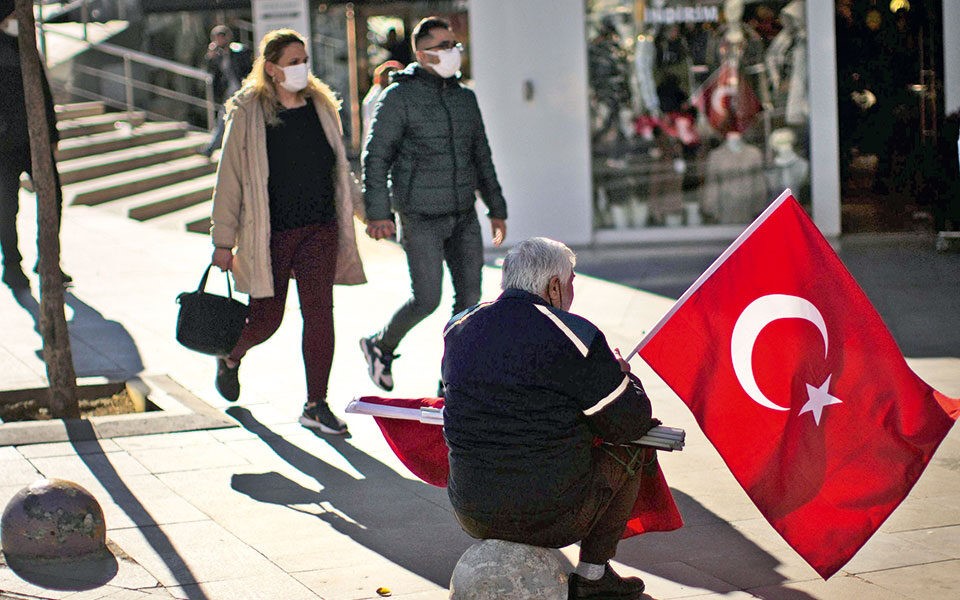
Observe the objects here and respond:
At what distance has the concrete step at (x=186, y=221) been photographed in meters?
14.2

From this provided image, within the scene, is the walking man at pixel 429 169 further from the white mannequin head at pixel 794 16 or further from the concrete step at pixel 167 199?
the concrete step at pixel 167 199

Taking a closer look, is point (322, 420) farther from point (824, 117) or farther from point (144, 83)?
point (144, 83)

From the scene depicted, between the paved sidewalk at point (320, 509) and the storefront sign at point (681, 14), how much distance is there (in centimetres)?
563

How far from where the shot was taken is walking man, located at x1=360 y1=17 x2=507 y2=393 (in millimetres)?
6871

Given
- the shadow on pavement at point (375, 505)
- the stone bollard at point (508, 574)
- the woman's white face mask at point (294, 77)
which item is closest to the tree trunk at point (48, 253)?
the shadow on pavement at point (375, 505)

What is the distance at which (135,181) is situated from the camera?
1545 centimetres

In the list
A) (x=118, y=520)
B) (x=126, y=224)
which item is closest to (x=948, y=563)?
(x=118, y=520)

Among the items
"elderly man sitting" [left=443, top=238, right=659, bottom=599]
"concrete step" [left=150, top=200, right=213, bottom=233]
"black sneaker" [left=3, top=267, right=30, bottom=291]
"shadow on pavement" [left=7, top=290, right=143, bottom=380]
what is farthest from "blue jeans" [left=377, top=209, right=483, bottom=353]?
"concrete step" [left=150, top=200, right=213, bottom=233]

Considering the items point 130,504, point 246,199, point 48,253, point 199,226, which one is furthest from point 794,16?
point 130,504

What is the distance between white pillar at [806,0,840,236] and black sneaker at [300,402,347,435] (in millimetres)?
7593

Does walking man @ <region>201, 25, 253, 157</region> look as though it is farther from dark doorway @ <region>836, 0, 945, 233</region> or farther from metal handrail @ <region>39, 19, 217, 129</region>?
dark doorway @ <region>836, 0, 945, 233</region>

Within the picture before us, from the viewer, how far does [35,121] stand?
6.96 meters

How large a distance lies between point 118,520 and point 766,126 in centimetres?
926

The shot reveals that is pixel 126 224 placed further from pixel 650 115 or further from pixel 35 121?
pixel 35 121
